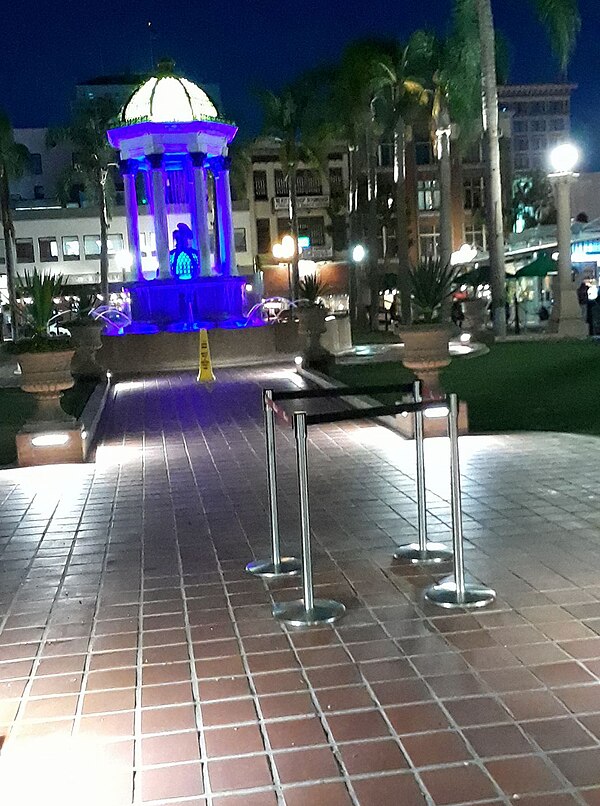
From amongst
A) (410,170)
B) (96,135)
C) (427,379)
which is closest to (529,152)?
(410,170)

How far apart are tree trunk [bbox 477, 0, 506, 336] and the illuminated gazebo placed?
772 cm

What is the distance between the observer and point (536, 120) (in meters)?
71.9

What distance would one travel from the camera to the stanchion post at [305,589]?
548 cm

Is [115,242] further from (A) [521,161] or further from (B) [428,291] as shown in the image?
(B) [428,291]

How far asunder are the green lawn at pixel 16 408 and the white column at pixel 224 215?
1003cm

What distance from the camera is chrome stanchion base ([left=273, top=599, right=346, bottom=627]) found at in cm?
554

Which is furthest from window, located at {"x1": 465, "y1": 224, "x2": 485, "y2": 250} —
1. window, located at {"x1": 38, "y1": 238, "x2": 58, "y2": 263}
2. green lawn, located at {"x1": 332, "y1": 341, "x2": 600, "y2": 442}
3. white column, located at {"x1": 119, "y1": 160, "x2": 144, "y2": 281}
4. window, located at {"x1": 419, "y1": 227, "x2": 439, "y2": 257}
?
green lawn, located at {"x1": 332, "y1": 341, "x2": 600, "y2": 442}

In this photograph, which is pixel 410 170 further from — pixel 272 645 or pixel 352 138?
pixel 272 645

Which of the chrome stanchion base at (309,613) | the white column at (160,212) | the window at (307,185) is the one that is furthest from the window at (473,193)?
the chrome stanchion base at (309,613)

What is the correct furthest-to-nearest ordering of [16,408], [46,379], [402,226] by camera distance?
1. [402,226]
2. [16,408]
3. [46,379]

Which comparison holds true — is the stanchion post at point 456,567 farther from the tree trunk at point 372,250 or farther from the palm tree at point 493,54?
the tree trunk at point 372,250

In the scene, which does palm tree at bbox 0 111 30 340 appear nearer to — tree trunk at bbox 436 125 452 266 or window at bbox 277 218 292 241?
window at bbox 277 218 292 241

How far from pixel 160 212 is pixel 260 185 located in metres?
33.8

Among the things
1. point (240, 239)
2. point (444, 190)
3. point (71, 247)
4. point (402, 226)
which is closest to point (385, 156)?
point (240, 239)
